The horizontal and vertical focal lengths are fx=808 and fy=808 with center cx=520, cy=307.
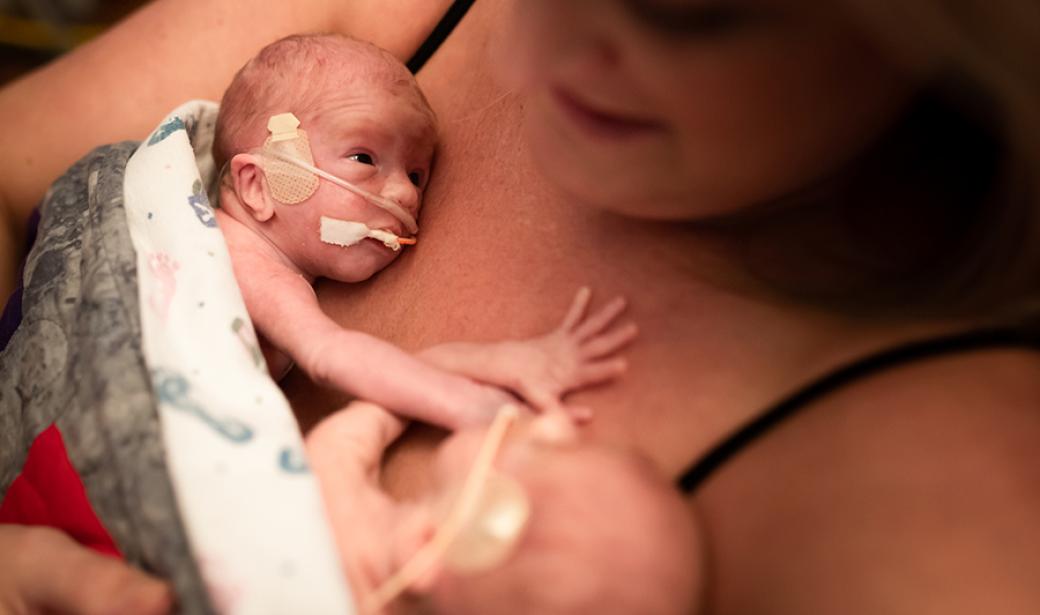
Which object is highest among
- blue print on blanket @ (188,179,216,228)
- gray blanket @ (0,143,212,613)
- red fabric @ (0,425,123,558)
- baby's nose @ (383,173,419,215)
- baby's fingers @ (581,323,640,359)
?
baby's fingers @ (581,323,640,359)

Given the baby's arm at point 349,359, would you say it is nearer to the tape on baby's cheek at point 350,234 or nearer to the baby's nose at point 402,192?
the tape on baby's cheek at point 350,234

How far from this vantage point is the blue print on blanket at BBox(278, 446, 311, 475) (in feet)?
2.60

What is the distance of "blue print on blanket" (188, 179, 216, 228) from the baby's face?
0.40ft

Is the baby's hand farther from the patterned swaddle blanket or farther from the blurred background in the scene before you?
the blurred background

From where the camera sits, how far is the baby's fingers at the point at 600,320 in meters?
0.87

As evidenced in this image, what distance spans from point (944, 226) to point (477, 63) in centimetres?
72

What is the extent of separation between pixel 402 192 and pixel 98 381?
49cm

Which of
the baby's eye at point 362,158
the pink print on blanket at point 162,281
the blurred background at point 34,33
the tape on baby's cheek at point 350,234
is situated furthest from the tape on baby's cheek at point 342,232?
the blurred background at point 34,33

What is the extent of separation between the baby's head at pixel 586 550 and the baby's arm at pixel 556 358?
0.40 feet

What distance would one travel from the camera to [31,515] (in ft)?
2.92

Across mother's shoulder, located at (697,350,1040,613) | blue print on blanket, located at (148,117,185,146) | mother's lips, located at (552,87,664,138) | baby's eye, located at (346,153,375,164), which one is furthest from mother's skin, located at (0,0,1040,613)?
blue print on blanket, located at (148,117,185,146)


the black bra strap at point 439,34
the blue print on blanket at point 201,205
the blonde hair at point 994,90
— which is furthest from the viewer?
the black bra strap at point 439,34

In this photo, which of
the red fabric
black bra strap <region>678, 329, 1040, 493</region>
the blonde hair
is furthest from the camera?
the red fabric

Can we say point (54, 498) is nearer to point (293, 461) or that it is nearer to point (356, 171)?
point (293, 461)
